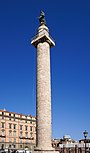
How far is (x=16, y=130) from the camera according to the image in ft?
227

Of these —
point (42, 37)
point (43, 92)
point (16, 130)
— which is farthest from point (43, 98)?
point (16, 130)

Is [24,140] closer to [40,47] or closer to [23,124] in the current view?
[23,124]

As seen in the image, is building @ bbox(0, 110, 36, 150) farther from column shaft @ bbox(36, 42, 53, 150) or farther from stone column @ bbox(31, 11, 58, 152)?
column shaft @ bbox(36, 42, 53, 150)

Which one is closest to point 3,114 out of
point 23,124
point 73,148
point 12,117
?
point 12,117

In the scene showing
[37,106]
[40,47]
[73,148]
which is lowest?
[73,148]

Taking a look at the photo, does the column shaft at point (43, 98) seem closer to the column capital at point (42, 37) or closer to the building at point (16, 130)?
the column capital at point (42, 37)

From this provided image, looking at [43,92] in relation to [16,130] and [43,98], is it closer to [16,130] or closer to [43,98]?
[43,98]

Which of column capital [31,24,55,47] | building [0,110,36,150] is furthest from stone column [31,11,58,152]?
building [0,110,36,150]

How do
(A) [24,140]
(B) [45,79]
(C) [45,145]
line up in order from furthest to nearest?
(A) [24,140] < (B) [45,79] < (C) [45,145]

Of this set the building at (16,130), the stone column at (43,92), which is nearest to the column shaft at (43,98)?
the stone column at (43,92)

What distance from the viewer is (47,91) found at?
2642cm

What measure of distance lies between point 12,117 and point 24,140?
296 inches

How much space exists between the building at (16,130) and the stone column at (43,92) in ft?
133

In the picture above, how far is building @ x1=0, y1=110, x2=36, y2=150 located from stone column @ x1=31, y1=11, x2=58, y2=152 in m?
40.5
